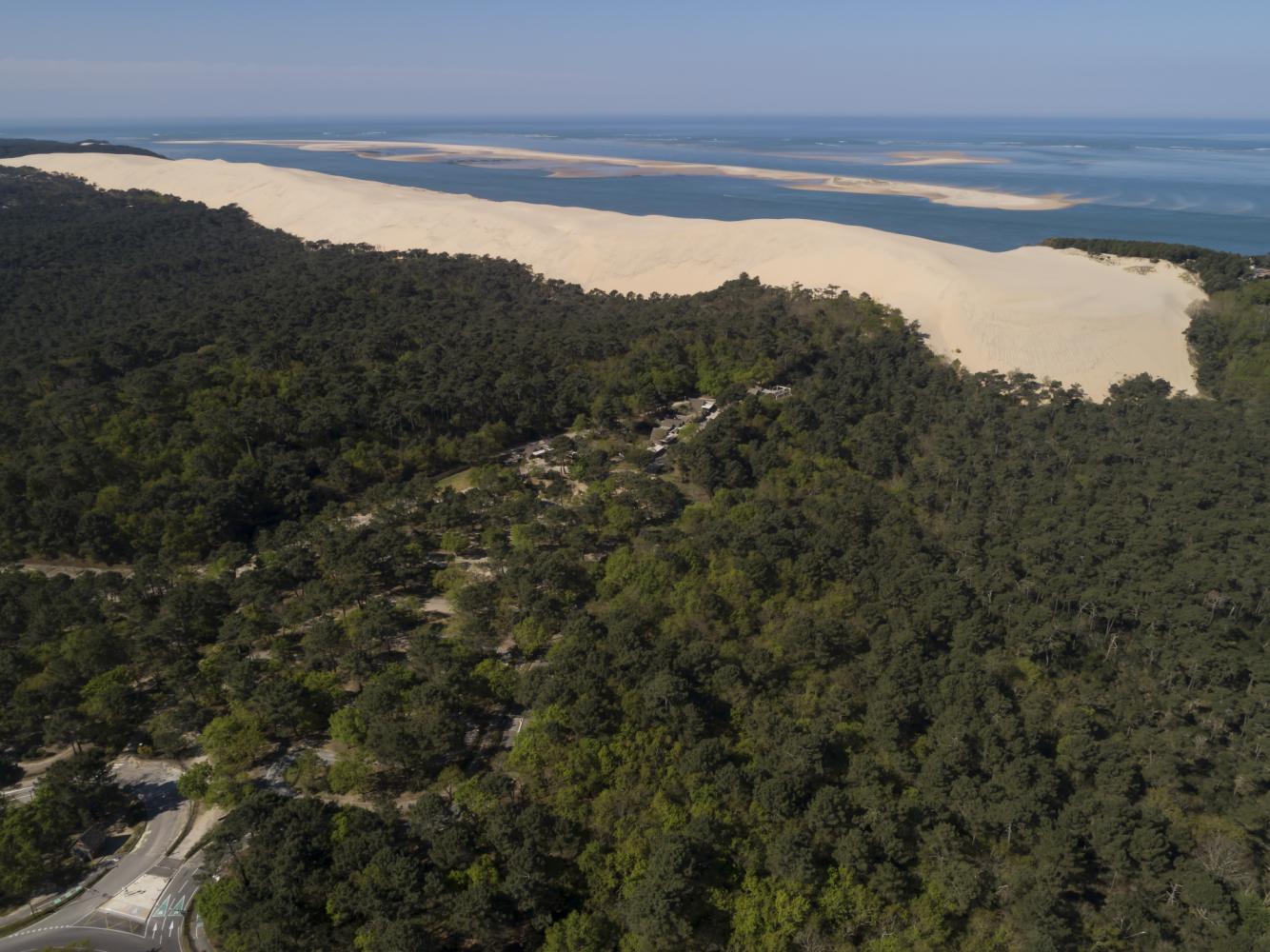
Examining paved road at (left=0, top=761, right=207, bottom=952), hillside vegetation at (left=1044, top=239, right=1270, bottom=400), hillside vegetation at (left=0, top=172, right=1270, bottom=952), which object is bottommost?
paved road at (left=0, top=761, right=207, bottom=952)

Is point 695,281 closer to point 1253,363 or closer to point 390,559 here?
point 1253,363

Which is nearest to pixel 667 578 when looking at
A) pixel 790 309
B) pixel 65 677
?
pixel 65 677

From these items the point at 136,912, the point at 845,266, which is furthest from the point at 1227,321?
the point at 136,912

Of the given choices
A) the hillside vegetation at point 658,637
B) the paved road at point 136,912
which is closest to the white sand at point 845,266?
the hillside vegetation at point 658,637

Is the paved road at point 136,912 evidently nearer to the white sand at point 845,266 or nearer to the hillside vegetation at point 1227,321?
the white sand at point 845,266

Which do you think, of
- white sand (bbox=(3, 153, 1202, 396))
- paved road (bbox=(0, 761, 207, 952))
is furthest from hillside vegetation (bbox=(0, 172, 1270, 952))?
white sand (bbox=(3, 153, 1202, 396))

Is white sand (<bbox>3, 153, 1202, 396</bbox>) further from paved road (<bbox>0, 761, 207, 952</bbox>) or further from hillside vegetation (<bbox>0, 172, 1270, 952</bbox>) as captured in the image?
paved road (<bbox>0, 761, 207, 952</bbox>)

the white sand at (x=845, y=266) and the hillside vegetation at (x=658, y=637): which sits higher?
the white sand at (x=845, y=266)
